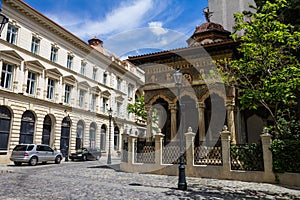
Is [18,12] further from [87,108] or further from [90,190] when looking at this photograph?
[90,190]

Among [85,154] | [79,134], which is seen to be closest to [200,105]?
[85,154]

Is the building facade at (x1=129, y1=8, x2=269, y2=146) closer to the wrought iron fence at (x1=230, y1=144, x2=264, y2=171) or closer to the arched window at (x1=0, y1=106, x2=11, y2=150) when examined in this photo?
the wrought iron fence at (x1=230, y1=144, x2=264, y2=171)

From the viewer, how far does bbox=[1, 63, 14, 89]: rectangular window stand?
2055 cm

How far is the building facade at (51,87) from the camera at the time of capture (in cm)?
2092

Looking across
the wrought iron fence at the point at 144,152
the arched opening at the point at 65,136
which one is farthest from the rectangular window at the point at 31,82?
the wrought iron fence at the point at 144,152

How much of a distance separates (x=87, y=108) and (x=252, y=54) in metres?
24.0

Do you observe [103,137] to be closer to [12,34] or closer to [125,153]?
[12,34]

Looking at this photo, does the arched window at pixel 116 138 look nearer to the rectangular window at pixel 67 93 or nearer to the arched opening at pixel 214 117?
the rectangular window at pixel 67 93

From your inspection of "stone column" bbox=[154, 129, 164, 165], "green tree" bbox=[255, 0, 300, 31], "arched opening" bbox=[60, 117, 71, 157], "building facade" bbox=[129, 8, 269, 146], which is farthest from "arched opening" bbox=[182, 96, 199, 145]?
"arched opening" bbox=[60, 117, 71, 157]

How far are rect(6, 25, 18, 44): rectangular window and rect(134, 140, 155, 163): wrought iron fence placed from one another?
1575 cm

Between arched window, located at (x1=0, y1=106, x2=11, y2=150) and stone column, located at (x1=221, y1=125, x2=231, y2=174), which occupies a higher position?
arched window, located at (x1=0, y1=106, x2=11, y2=150)

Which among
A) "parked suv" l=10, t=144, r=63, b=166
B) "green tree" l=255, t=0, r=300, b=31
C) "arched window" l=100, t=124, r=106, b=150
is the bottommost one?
"parked suv" l=10, t=144, r=63, b=166

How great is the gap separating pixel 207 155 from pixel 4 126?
17.8m

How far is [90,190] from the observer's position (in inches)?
331
